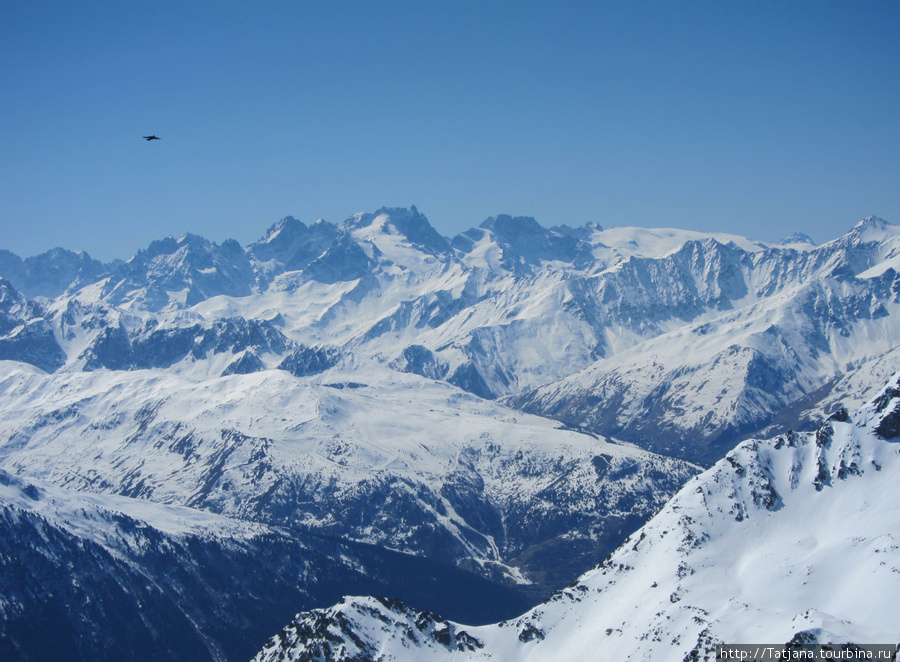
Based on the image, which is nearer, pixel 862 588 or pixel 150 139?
pixel 150 139

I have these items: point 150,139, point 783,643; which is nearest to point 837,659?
point 783,643

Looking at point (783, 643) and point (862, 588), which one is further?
point (862, 588)

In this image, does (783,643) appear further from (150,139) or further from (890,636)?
(150,139)

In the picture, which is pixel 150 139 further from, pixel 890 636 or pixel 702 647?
pixel 890 636

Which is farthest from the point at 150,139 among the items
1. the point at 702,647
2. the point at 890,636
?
the point at 890,636

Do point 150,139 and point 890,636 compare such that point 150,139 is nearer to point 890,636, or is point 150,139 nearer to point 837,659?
point 837,659

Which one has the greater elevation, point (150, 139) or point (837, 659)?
point (150, 139)

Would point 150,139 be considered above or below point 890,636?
above

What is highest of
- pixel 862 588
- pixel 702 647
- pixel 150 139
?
pixel 150 139
